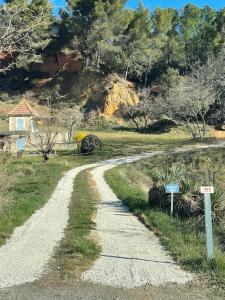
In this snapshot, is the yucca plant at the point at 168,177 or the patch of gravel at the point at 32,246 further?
the yucca plant at the point at 168,177

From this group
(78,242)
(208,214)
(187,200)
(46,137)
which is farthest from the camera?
(46,137)

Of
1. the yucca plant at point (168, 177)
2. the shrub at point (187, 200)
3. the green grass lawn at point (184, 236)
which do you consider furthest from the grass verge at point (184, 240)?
the yucca plant at point (168, 177)

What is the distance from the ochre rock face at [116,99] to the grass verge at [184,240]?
6319 cm

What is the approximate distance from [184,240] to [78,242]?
2642mm

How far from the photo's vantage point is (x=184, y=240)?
1231cm

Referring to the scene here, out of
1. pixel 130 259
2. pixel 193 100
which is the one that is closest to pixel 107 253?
pixel 130 259

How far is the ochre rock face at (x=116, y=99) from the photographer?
82938 mm

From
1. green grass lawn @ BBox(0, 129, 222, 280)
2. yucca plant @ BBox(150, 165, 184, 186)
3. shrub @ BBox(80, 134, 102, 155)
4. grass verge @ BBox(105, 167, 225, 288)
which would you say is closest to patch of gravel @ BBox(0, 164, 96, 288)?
green grass lawn @ BBox(0, 129, 222, 280)

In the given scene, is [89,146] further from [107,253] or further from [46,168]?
[107,253]

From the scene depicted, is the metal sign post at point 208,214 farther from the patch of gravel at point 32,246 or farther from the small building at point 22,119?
the small building at point 22,119

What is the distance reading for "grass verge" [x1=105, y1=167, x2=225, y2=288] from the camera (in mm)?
9469

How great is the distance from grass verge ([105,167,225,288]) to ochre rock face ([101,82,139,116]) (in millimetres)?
63188

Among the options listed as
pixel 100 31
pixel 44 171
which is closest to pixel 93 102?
pixel 100 31

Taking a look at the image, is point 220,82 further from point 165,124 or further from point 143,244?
point 143,244
